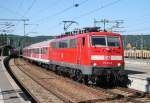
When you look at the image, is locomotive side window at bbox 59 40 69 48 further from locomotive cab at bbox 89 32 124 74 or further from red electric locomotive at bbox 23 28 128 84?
locomotive cab at bbox 89 32 124 74

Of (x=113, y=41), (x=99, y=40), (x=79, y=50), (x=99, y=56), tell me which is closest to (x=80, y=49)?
(x=79, y=50)

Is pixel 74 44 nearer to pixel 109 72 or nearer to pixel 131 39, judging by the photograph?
pixel 109 72

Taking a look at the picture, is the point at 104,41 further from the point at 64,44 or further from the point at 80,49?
the point at 64,44

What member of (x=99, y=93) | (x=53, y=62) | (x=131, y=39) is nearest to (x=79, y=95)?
(x=99, y=93)

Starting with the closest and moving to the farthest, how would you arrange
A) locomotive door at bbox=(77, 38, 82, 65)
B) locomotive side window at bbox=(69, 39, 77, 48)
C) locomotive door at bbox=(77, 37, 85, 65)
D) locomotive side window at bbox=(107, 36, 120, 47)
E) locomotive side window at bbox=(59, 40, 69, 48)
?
locomotive side window at bbox=(107, 36, 120, 47), locomotive door at bbox=(77, 37, 85, 65), locomotive door at bbox=(77, 38, 82, 65), locomotive side window at bbox=(69, 39, 77, 48), locomotive side window at bbox=(59, 40, 69, 48)

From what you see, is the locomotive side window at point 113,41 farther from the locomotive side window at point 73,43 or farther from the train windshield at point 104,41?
the locomotive side window at point 73,43

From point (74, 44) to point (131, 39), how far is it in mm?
123870

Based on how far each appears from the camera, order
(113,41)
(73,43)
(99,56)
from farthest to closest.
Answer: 1. (73,43)
2. (113,41)
3. (99,56)

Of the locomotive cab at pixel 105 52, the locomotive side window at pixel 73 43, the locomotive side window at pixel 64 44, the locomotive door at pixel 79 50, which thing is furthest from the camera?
the locomotive side window at pixel 64 44

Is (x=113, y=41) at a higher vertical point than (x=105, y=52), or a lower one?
higher

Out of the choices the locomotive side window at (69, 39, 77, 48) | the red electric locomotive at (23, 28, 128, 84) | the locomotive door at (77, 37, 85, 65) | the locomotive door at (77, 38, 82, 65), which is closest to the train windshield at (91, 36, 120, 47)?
the red electric locomotive at (23, 28, 128, 84)

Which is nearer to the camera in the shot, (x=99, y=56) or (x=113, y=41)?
(x=99, y=56)

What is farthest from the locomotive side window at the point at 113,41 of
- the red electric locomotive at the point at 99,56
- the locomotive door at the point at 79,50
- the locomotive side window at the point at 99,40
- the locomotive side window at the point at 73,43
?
the locomotive side window at the point at 73,43

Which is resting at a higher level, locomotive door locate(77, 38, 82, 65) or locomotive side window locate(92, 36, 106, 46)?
locomotive side window locate(92, 36, 106, 46)
